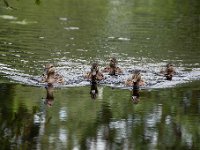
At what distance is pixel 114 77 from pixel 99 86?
1335mm

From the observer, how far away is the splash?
18.7m

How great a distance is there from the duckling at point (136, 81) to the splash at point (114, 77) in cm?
16

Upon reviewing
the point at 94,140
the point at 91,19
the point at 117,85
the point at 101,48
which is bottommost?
the point at 94,140

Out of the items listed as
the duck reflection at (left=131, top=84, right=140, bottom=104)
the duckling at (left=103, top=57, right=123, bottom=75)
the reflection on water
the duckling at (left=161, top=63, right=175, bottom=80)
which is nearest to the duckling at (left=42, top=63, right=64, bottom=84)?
the reflection on water

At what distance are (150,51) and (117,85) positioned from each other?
21.5ft

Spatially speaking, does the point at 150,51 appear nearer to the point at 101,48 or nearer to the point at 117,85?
the point at 101,48

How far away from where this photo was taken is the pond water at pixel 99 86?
13016 millimetres

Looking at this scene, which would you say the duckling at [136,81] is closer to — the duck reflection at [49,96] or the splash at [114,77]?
the splash at [114,77]

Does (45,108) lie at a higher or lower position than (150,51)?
lower

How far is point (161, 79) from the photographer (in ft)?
64.4

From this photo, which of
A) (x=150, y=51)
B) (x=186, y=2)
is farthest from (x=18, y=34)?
(x=186, y=2)

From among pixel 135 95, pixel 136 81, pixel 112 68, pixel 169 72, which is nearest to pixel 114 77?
pixel 112 68

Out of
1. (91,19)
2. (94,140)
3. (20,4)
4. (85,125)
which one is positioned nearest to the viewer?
(94,140)

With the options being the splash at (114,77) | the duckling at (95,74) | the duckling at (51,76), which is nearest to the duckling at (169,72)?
the splash at (114,77)
